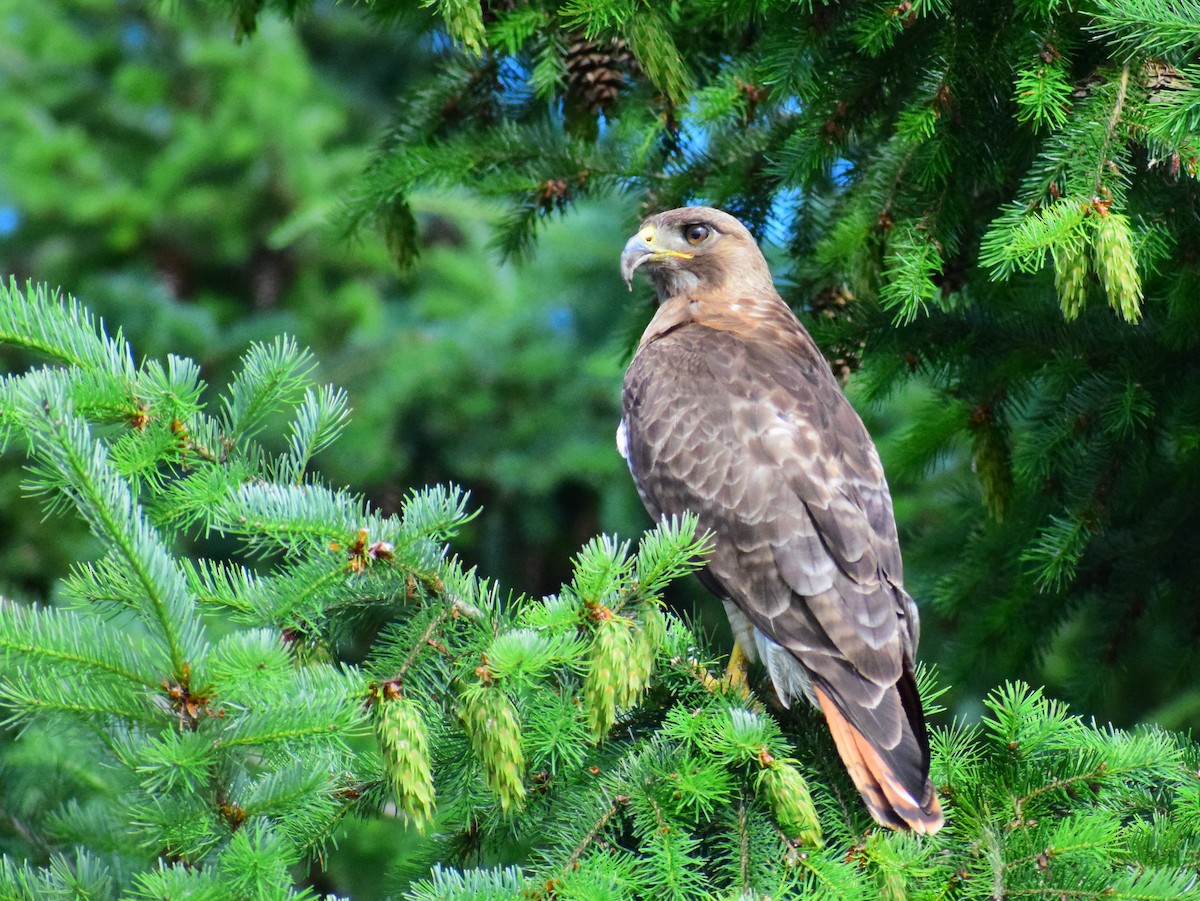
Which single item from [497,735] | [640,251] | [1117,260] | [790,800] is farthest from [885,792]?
[640,251]

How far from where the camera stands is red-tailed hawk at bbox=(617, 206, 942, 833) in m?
3.13

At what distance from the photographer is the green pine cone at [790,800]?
259cm

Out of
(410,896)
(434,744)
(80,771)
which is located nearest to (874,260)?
(434,744)

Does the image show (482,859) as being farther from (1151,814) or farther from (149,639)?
(1151,814)

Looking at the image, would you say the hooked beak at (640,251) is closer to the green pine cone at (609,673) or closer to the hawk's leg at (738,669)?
the hawk's leg at (738,669)

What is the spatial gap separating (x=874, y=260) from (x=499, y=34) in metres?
1.19

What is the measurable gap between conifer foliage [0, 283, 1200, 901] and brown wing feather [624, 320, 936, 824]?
0.23 meters

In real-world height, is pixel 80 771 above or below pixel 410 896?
below

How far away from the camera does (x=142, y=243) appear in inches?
312

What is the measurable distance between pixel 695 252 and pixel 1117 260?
201 cm

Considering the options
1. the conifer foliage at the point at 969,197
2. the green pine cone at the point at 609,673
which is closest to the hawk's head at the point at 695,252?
the conifer foliage at the point at 969,197

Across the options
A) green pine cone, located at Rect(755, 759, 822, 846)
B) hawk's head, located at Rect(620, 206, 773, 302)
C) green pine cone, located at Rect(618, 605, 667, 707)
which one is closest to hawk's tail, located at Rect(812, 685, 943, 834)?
green pine cone, located at Rect(755, 759, 822, 846)

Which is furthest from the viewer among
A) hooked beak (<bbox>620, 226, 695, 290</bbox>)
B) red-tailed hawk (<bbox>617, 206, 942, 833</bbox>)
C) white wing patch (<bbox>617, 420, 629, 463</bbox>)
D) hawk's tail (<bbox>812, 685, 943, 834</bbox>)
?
hooked beak (<bbox>620, 226, 695, 290</bbox>)

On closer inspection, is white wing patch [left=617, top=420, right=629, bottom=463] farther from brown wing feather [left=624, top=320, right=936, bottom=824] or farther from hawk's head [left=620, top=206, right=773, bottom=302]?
hawk's head [left=620, top=206, right=773, bottom=302]
